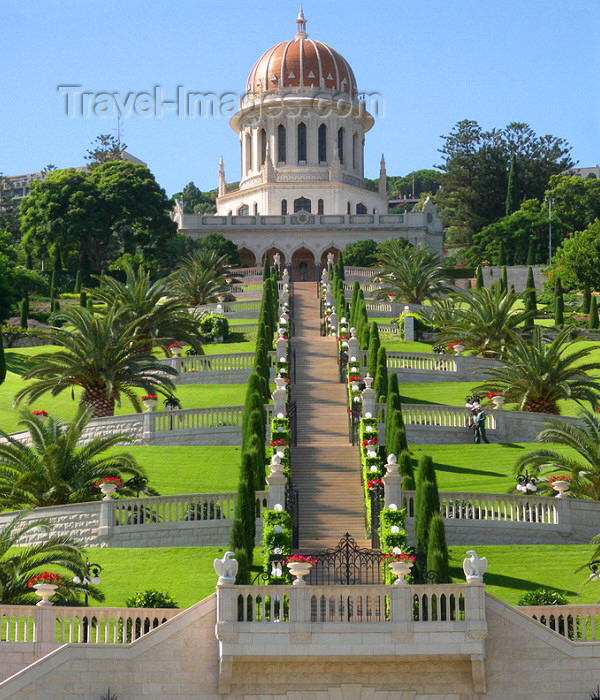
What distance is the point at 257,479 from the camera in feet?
112

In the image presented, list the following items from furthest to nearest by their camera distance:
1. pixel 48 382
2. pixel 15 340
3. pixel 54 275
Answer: pixel 54 275
pixel 15 340
pixel 48 382

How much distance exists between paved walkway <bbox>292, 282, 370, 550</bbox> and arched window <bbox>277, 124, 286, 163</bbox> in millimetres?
57426

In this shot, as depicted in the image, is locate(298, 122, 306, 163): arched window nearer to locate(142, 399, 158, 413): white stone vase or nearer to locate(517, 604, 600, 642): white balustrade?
locate(142, 399, 158, 413): white stone vase

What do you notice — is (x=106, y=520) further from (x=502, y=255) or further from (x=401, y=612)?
(x=502, y=255)

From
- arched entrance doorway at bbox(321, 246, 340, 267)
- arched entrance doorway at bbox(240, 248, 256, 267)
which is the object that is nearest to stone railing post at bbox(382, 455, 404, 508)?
arched entrance doorway at bbox(321, 246, 340, 267)

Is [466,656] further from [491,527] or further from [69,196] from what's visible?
[69,196]

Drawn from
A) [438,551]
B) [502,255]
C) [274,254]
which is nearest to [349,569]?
[438,551]

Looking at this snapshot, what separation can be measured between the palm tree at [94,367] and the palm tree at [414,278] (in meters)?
28.6

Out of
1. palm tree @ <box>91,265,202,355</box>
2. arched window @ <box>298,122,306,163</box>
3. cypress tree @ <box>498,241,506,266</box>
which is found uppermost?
arched window @ <box>298,122,306,163</box>

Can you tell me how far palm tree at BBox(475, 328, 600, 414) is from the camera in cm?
4509

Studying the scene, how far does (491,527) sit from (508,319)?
23327 mm

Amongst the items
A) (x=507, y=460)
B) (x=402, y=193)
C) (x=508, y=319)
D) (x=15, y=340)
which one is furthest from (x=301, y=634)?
(x=402, y=193)

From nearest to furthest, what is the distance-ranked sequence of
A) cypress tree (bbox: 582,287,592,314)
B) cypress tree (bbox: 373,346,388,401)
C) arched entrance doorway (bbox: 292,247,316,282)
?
cypress tree (bbox: 373,346,388,401)
cypress tree (bbox: 582,287,592,314)
arched entrance doorway (bbox: 292,247,316,282)

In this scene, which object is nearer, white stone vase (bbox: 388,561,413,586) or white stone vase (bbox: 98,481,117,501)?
white stone vase (bbox: 388,561,413,586)
